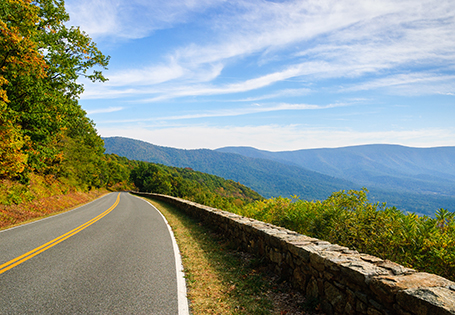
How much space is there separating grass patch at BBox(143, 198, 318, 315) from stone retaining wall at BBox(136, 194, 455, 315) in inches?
13.1

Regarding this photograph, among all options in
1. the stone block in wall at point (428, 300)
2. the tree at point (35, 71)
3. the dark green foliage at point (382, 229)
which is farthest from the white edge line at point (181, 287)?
the tree at point (35, 71)

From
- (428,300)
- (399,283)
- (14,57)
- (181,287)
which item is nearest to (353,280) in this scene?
(399,283)

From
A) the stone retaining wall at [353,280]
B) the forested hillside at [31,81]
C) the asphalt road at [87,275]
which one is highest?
the forested hillside at [31,81]

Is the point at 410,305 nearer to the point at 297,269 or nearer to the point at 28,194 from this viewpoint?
the point at 297,269

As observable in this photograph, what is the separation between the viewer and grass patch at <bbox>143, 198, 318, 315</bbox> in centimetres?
392

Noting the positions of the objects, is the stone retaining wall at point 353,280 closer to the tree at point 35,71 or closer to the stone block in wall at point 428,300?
the stone block in wall at point 428,300

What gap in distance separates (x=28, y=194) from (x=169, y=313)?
17.0 metres

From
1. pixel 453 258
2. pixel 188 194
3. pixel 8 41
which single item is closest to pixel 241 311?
pixel 453 258

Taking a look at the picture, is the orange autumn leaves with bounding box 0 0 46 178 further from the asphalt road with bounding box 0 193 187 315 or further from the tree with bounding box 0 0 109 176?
the asphalt road with bounding box 0 193 187 315

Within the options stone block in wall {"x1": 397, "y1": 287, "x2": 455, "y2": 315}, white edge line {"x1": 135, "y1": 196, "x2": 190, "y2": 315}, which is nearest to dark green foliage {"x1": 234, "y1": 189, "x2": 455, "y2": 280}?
stone block in wall {"x1": 397, "y1": 287, "x2": 455, "y2": 315}

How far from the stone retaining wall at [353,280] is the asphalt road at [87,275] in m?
2.16

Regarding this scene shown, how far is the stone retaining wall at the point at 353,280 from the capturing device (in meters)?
2.43

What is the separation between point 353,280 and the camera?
10.4 feet

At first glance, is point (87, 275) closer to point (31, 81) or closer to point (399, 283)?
point (399, 283)
